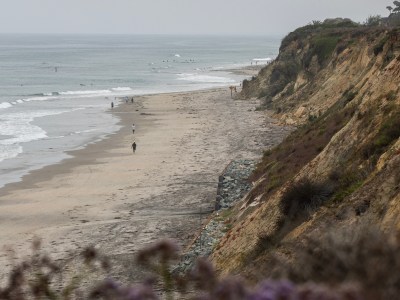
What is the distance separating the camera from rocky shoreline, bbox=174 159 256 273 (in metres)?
16.5

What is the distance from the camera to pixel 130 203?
25.5 meters

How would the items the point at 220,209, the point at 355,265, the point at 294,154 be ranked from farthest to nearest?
1. the point at 294,154
2. the point at 220,209
3. the point at 355,265

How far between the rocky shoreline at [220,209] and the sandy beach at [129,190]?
0.68 meters

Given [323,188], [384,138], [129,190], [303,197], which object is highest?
[384,138]

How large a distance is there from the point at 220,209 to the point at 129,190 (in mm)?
6923

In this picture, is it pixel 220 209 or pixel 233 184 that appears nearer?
pixel 220 209

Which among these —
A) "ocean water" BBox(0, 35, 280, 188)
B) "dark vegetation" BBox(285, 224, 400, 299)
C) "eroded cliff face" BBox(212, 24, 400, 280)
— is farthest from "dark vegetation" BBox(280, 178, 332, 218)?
"ocean water" BBox(0, 35, 280, 188)

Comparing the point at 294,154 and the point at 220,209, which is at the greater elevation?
the point at 294,154

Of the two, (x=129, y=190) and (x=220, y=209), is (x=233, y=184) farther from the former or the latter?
(x=129, y=190)

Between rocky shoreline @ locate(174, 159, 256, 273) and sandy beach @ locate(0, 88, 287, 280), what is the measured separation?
→ 68 cm

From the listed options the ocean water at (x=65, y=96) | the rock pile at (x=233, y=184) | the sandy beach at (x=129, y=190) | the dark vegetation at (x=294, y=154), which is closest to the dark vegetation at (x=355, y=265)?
the sandy beach at (x=129, y=190)

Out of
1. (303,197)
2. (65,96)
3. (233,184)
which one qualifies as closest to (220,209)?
(233,184)

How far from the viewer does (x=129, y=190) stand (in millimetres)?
28125

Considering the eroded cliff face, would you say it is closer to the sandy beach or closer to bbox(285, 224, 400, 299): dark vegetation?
bbox(285, 224, 400, 299): dark vegetation
